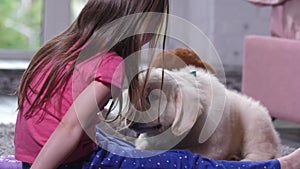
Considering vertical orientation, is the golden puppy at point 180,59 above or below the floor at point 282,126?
above

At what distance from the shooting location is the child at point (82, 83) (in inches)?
47.5

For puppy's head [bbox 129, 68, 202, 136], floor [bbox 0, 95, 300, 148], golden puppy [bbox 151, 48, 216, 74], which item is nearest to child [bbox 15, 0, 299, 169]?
puppy's head [bbox 129, 68, 202, 136]

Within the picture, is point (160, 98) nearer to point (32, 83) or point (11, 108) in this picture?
point (32, 83)

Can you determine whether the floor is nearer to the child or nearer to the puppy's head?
the puppy's head

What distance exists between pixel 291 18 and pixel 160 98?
3.88ft

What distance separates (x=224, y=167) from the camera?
4.64 ft

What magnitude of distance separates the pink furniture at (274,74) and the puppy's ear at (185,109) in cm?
92

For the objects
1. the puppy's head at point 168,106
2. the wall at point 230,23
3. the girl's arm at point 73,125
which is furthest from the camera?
the wall at point 230,23

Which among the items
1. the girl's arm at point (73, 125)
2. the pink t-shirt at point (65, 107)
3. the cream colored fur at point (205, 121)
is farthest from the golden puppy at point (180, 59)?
the girl's arm at point (73, 125)

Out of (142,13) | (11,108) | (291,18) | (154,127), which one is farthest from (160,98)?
(11,108)

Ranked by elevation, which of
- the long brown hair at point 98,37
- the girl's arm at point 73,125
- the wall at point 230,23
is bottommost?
the wall at point 230,23

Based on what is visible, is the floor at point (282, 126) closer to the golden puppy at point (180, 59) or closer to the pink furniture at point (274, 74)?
the pink furniture at point (274, 74)

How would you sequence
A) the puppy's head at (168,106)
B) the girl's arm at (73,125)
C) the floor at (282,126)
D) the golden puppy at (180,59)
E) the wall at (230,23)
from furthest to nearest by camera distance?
the wall at (230,23)
the floor at (282,126)
the golden puppy at (180,59)
the puppy's head at (168,106)
the girl's arm at (73,125)

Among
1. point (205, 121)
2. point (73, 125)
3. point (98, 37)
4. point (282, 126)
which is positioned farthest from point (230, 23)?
point (73, 125)
